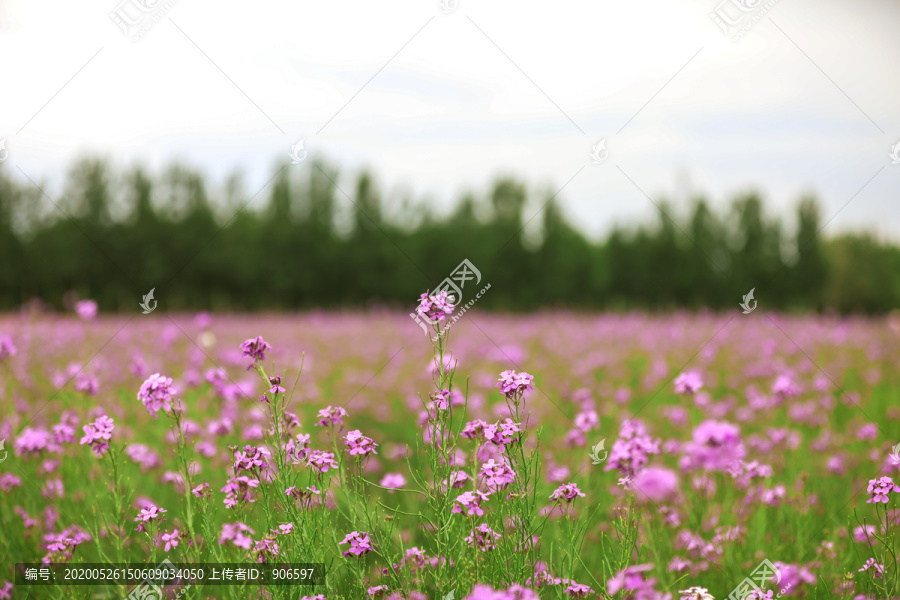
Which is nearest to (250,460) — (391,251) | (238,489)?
(238,489)

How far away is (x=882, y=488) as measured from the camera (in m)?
2.09

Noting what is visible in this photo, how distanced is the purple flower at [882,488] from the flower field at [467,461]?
13 mm

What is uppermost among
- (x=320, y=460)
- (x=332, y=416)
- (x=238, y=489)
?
(x=332, y=416)

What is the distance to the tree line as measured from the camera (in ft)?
55.1

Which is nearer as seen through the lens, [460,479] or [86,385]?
[460,479]

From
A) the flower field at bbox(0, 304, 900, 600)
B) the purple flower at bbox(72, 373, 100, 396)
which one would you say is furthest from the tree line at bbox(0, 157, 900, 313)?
the purple flower at bbox(72, 373, 100, 396)

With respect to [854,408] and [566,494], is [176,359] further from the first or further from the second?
[854,408]

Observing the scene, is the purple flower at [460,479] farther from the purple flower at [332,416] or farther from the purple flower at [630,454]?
the purple flower at [630,454]

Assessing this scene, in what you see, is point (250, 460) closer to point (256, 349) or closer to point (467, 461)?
point (256, 349)

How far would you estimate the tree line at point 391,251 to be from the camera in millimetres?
16781

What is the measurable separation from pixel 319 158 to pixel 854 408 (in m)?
14.0

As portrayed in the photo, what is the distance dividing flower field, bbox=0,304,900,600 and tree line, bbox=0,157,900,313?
7.31m

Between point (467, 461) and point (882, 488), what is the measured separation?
1545 mm

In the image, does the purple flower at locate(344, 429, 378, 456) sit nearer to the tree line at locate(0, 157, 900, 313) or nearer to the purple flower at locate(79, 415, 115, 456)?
the purple flower at locate(79, 415, 115, 456)
